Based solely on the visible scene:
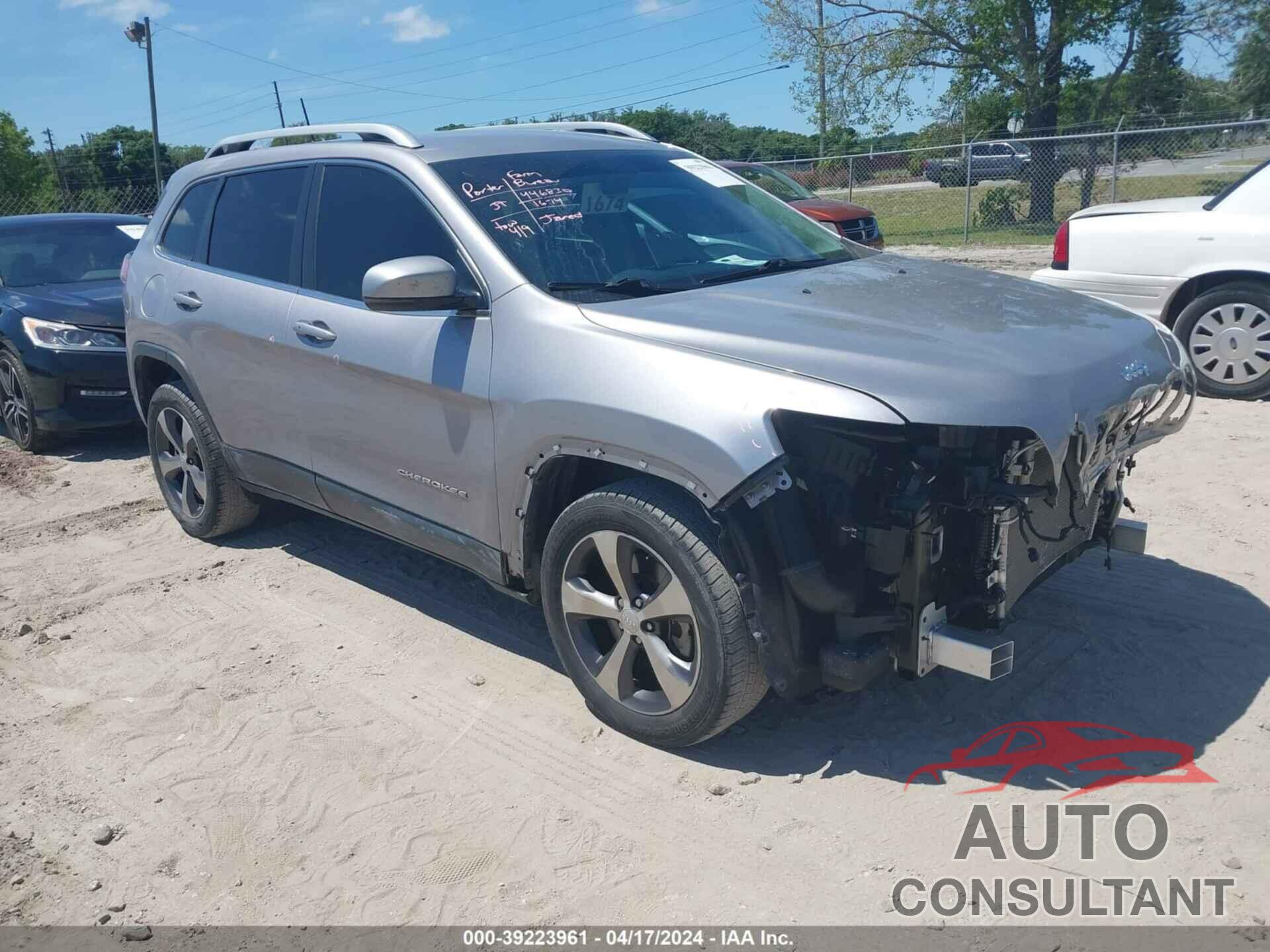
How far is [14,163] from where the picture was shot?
144ft

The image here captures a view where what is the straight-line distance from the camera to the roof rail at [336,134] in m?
4.38

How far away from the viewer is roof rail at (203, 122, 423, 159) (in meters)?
4.38

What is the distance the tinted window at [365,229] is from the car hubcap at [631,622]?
113 cm

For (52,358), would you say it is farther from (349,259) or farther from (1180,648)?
(1180,648)

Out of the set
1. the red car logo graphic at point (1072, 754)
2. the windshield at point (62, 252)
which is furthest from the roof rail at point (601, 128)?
the windshield at point (62, 252)

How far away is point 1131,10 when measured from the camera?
2194 centimetres

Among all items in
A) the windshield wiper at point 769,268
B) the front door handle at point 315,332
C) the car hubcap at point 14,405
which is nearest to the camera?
the windshield wiper at point 769,268

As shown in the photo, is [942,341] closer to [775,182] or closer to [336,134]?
[336,134]

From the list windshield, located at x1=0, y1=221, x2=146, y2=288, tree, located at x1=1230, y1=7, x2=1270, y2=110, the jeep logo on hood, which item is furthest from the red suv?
tree, located at x1=1230, y1=7, x2=1270, y2=110

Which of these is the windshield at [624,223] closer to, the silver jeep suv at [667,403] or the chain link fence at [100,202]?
the silver jeep suv at [667,403]

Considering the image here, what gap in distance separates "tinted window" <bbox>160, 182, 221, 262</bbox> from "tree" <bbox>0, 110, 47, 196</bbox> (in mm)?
43143

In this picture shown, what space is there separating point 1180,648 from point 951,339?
171cm

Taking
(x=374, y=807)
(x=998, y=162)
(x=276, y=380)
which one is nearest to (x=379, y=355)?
(x=276, y=380)

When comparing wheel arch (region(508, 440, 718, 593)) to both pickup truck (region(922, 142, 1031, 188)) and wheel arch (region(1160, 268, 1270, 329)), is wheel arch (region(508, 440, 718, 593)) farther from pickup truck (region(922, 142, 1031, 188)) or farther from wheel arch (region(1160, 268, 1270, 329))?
pickup truck (region(922, 142, 1031, 188))
